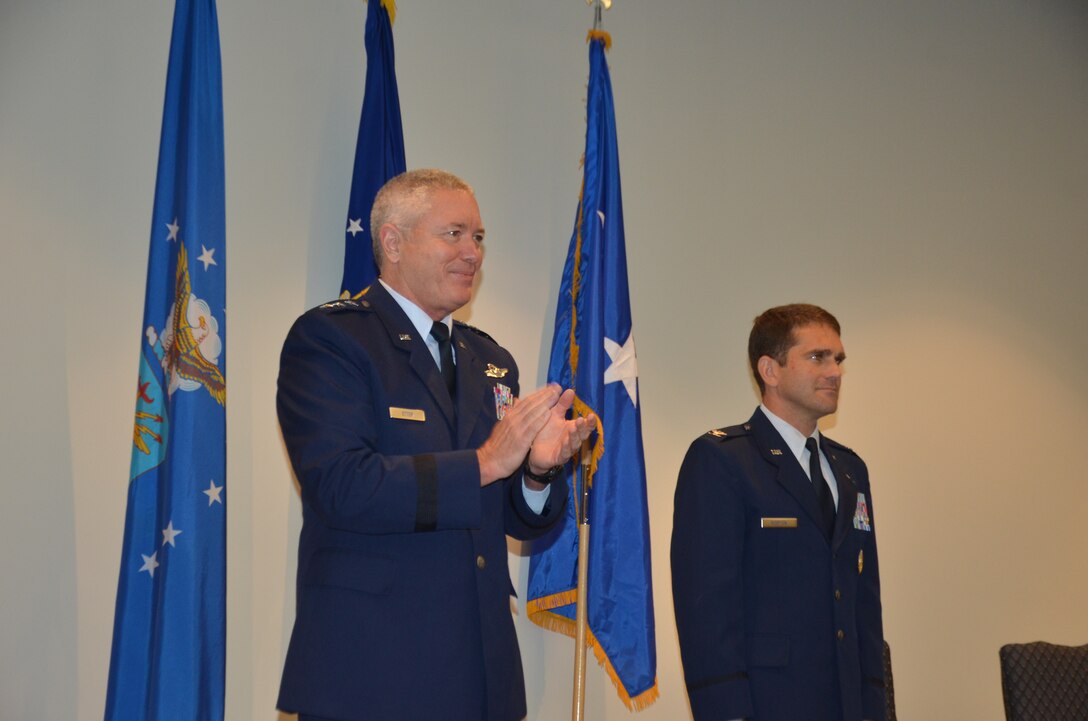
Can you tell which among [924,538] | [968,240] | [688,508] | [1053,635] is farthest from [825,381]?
[1053,635]

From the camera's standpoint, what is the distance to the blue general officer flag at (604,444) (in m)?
3.62

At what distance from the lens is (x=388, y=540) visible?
7.37 feet

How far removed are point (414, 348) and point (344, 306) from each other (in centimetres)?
18

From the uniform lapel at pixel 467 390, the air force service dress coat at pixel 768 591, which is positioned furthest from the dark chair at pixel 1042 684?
the uniform lapel at pixel 467 390

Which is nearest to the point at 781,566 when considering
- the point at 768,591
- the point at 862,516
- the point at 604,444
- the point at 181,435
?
the point at 768,591

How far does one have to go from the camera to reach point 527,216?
172 inches

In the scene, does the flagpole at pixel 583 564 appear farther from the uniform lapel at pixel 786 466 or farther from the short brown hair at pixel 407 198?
the short brown hair at pixel 407 198

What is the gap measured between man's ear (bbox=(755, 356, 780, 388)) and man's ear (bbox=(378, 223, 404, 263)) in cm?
146

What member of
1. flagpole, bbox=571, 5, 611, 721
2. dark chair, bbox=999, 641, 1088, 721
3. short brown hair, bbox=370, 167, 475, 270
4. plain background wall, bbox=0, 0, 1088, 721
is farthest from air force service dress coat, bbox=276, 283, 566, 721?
dark chair, bbox=999, 641, 1088, 721

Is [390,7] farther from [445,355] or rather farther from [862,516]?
[862,516]

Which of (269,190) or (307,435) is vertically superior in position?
(269,190)

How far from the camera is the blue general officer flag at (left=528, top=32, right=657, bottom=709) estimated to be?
362 centimetres

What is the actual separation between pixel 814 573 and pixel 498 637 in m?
1.23

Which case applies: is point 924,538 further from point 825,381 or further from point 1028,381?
point 825,381
